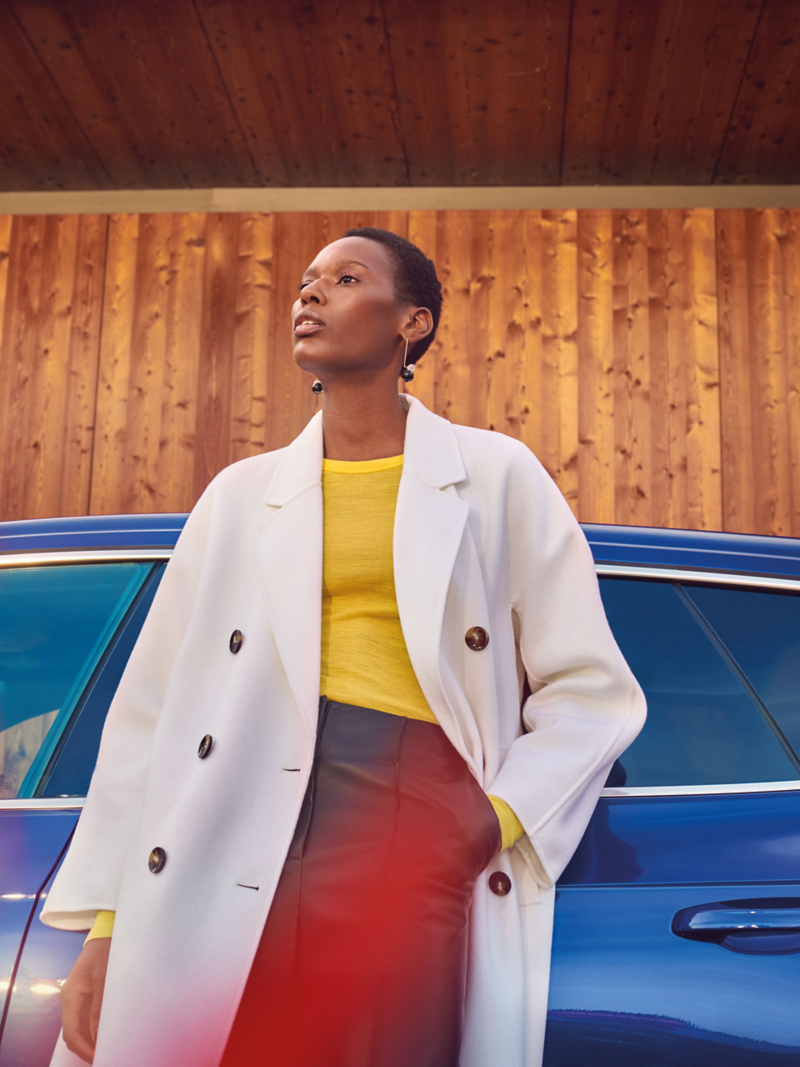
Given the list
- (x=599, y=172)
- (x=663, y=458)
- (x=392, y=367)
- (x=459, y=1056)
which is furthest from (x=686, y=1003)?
(x=599, y=172)

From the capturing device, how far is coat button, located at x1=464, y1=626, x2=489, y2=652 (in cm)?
119

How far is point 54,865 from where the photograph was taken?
1.19 metres

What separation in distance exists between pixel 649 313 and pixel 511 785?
3.59 meters

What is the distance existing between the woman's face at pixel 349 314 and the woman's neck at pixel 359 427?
0.14 feet

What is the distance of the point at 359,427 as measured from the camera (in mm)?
1424

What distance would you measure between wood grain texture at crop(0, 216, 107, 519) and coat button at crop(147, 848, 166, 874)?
3.50 meters

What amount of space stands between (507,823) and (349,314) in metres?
0.81

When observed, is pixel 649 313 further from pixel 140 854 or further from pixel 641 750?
pixel 140 854

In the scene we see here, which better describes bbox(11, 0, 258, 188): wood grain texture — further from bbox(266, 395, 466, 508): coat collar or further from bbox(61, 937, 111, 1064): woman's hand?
bbox(61, 937, 111, 1064): woman's hand

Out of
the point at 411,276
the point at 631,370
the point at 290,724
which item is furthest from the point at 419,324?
the point at 631,370

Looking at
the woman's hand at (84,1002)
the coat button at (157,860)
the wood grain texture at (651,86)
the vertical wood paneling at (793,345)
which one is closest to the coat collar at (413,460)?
the coat button at (157,860)

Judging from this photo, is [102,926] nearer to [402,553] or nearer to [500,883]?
[500,883]

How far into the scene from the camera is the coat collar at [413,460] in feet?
4.28

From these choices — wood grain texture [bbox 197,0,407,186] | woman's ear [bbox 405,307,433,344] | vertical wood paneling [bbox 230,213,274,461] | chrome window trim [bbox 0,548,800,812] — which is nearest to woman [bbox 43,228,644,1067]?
chrome window trim [bbox 0,548,800,812]
